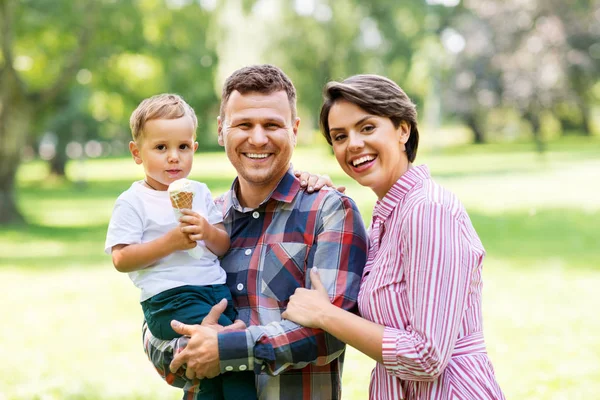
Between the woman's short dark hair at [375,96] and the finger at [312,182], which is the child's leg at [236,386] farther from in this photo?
the woman's short dark hair at [375,96]

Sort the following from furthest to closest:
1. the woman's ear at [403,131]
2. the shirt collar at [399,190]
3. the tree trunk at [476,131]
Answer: the tree trunk at [476,131] < the woman's ear at [403,131] < the shirt collar at [399,190]

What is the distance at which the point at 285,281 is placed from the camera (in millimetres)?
A: 2957

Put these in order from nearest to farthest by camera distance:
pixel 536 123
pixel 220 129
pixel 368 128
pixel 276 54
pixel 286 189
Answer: pixel 368 128 < pixel 286 189 < pixel 220 129 < pixel 276 54 < pixel 536 123

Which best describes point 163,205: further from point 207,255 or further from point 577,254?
point 577,254

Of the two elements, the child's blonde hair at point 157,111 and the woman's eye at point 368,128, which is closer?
the woman's eye at point 368,128

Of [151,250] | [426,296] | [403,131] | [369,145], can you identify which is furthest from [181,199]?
[426,296]

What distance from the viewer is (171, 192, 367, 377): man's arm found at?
2.73 metres

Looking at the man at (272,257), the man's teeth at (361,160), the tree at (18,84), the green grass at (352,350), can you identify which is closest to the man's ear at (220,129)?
the man at (272,257)

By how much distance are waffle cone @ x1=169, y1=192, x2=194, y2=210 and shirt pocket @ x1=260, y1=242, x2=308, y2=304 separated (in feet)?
1.36

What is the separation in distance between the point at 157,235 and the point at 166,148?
39 cm

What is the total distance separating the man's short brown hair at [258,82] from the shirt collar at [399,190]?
0.62 m

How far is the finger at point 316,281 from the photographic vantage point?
2781 millimetres

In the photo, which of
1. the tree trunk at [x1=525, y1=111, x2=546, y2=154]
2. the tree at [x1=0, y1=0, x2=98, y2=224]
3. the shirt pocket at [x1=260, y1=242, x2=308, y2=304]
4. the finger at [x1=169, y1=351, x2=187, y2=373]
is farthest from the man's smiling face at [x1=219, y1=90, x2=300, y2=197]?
the tree trunk at [x1=525, y1=111, x2=546, y2=154]

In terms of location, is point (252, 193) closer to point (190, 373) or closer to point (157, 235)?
point (157, 235)
